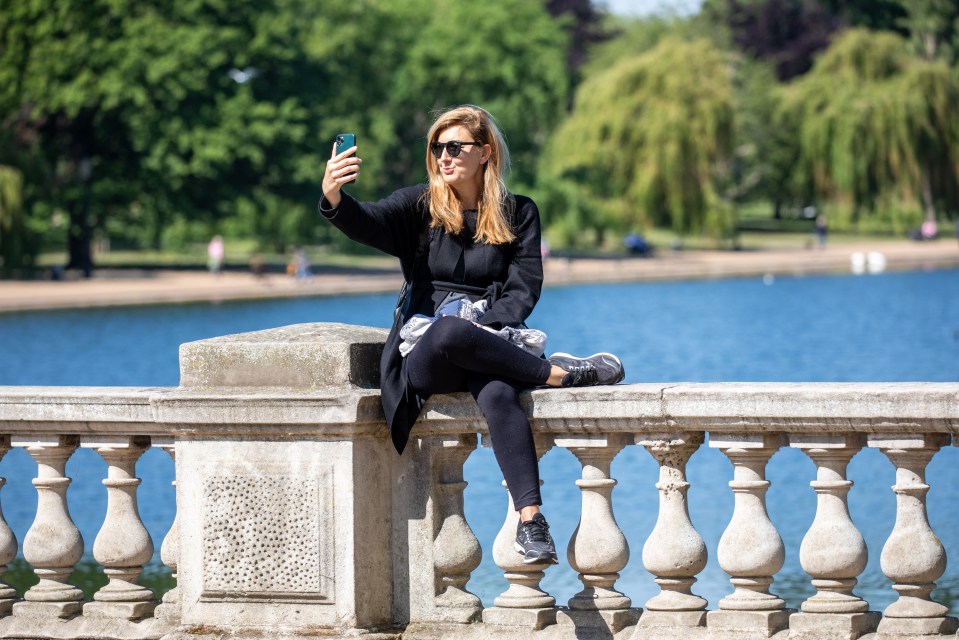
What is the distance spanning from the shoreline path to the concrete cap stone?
35.0 meters

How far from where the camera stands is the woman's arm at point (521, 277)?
16.5ft

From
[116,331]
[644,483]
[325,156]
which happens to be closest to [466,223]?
[644,483]

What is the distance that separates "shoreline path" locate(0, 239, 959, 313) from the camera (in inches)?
1640

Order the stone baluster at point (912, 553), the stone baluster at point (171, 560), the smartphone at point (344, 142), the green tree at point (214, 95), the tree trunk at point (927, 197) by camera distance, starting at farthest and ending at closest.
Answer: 1. the tree trunk at point (927, 197)
2. the green tree at point (214, 95)
3. the stone baluster at point (171, 560)
4. the smartphone at point (344, 142)
5. the stone baluster at point (912, 553)

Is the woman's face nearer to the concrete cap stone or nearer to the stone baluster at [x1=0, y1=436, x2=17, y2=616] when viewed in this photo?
the concrete cap stone

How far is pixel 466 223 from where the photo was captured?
16.9 feet

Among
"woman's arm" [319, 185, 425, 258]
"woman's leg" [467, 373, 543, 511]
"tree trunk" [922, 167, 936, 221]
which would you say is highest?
"tree trunk" [922, 167, 936, 221]

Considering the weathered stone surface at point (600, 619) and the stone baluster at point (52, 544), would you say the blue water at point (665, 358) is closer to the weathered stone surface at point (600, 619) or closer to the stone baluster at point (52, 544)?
the stone baluster at point (52, 544)

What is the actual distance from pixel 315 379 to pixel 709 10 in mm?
94860

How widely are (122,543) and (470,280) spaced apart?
57.8 inches

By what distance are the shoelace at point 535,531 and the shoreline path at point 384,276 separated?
3562cm

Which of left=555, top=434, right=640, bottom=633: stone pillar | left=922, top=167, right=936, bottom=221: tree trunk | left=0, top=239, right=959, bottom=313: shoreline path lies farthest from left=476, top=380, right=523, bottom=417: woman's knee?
left=922, top=167, right=936, bottom=221: tree trunk

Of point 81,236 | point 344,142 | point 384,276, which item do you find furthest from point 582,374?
point 81,236

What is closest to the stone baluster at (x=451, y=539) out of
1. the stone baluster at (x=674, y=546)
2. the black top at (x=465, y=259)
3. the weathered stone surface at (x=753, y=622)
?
the black top at (x=465, y=259)
